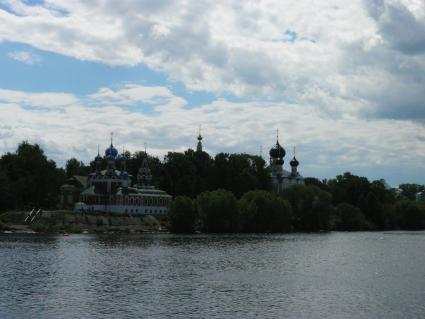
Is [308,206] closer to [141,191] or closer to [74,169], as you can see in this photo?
[141,191]

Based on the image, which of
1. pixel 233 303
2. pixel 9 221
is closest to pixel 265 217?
pixel 9 221

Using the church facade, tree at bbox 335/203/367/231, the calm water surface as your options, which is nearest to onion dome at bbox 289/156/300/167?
the church facade

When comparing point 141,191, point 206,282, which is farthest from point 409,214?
point 206,282

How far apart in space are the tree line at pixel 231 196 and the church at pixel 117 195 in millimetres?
6201

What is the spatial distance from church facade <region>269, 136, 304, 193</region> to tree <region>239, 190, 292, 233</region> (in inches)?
2339

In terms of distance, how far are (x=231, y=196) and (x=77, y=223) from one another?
27068 mm

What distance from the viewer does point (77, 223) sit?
11306 centimetres

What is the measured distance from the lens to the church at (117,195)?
13375cm

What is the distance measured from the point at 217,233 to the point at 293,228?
23.0 metres

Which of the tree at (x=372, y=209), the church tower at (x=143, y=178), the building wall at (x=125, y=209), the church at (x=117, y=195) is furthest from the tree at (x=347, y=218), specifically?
the church tower at (x=143, y=178)

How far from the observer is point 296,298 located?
4128 centimetres

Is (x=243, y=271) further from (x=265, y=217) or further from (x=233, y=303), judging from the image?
(x=265, y=217)

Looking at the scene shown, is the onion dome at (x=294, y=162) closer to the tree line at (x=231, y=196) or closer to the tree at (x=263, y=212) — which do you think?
the tree line at (x=231, y=196)

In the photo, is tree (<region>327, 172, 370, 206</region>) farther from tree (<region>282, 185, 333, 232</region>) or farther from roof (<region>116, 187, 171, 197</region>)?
roof (<region>116, 187, 171, 197</region>)
